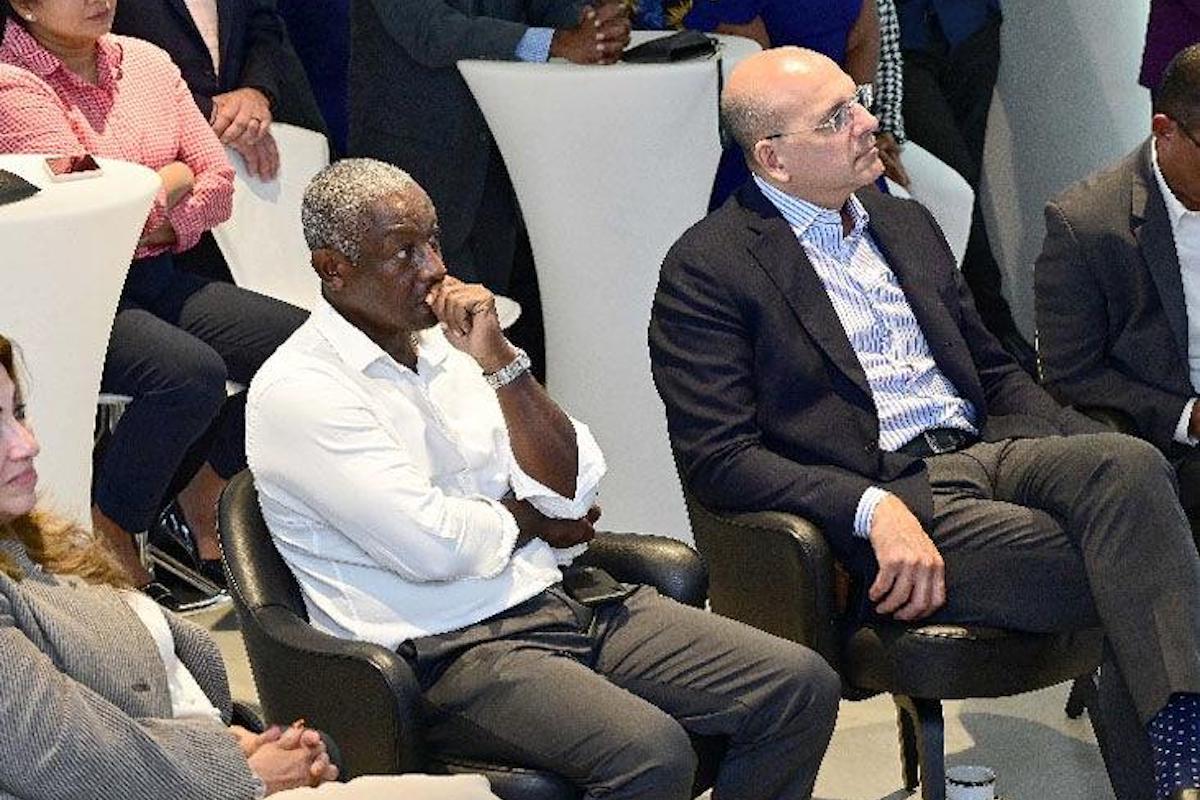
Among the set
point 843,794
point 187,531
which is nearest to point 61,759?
point 843,794

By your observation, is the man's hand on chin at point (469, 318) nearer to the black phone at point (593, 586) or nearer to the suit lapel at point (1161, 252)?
the black phone at point (593, 586)

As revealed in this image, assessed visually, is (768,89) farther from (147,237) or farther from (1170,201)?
(147,237)

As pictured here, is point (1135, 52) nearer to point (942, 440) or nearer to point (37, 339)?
point (942, 440)

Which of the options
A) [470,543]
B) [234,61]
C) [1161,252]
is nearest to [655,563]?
[470,543]

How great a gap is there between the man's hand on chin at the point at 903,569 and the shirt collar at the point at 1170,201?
3.24 feet

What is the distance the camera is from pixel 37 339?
4316mm

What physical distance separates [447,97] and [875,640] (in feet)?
7.19

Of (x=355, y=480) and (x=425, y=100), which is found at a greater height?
(x=355, y=480)

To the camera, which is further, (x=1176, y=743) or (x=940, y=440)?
(x=940, y=440)

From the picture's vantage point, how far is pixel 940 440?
4.40 meters

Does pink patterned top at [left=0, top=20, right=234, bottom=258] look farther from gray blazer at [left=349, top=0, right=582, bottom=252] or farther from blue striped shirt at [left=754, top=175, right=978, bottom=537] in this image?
blue striped shirt at [left=754, top=175, right=978, bottom=537]

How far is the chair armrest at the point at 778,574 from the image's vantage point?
13.1 ft

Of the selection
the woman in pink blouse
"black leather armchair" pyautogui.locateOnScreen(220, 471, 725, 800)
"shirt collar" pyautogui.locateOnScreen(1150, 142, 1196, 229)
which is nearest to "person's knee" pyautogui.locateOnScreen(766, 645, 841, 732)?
"black leather armchair" pyautogui.locateOnScreen(220, 471, 725, 800)

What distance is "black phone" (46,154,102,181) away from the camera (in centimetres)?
458
